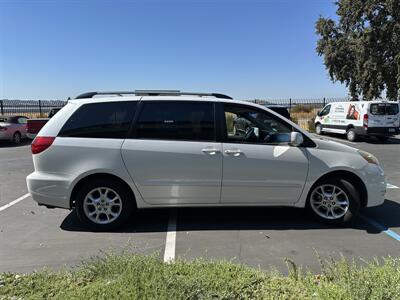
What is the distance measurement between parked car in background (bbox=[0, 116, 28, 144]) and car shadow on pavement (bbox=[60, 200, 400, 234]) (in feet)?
42.4

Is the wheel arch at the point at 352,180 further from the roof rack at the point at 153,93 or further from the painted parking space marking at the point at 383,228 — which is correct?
the roof rack at the point at 153,93

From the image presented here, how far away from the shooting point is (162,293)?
310cm

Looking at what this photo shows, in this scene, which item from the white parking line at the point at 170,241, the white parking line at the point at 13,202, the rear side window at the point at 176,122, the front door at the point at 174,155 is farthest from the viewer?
the white parking line at the point at 13,202

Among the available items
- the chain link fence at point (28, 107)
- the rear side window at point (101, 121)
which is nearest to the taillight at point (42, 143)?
the rear side window at point (101, 121)

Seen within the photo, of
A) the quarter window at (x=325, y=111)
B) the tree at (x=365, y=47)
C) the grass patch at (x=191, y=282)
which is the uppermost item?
the tree at (x=365, y=47)

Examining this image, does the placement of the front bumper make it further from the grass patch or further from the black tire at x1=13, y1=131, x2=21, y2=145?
the black tire at x1=13, y1=131, x2=21, y2=145

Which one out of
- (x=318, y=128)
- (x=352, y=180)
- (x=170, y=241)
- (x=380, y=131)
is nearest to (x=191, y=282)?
(x=170, y=241)

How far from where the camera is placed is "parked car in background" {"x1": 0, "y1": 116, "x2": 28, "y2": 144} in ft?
56.3

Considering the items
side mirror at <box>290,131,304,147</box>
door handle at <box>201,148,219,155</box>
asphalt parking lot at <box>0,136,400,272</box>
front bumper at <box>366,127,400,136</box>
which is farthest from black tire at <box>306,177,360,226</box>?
front bumper at <box>366,127,400,136</box>

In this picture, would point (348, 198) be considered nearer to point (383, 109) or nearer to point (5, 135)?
point (383, 109)

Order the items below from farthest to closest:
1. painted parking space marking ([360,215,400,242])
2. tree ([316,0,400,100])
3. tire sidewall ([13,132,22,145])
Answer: tree ([316,0,400,100]), tire sidewall ([13,132,22,145]), painted parking space marking ([360,215,400,242])

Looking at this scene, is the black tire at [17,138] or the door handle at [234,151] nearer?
the door handle at [234,151]

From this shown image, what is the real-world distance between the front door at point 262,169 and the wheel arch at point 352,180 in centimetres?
26

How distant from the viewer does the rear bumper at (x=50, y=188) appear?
5181 mm
